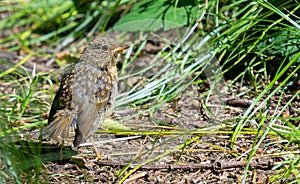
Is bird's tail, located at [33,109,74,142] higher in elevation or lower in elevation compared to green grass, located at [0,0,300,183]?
lower

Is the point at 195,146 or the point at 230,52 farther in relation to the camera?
the point at 230,52

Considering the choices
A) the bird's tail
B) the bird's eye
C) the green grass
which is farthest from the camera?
the bird's eye

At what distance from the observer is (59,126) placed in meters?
4.27

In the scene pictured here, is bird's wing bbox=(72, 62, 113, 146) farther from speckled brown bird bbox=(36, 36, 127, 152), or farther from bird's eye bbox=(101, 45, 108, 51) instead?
bird's eye bbox=(101, 45, 108, 51)

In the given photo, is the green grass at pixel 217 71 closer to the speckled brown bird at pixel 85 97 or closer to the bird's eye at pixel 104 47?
the speckled brown bird at pixel 85 97

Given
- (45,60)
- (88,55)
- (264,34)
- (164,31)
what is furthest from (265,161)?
(45,60)

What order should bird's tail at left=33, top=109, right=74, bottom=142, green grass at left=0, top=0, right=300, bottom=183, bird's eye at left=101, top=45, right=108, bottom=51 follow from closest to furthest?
bird's tail at left=33, top=109, right=74, bottom=142 → green grass at left=0, top=0, right=300, bottom=183 → bird's eye at left=101, top=45, right=108, bottom=51

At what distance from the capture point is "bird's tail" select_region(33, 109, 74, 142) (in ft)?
13.8

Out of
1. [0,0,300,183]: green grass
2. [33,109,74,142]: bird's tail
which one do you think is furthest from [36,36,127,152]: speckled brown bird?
[0,0,300,183]: green grass

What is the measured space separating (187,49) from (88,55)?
1128 millimetres

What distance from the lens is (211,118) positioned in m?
4.88

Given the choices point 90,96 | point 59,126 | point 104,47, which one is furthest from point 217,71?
point 59,126

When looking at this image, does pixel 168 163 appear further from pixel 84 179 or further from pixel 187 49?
pixel 187 49

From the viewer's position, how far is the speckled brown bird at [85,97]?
4246 millimetres
